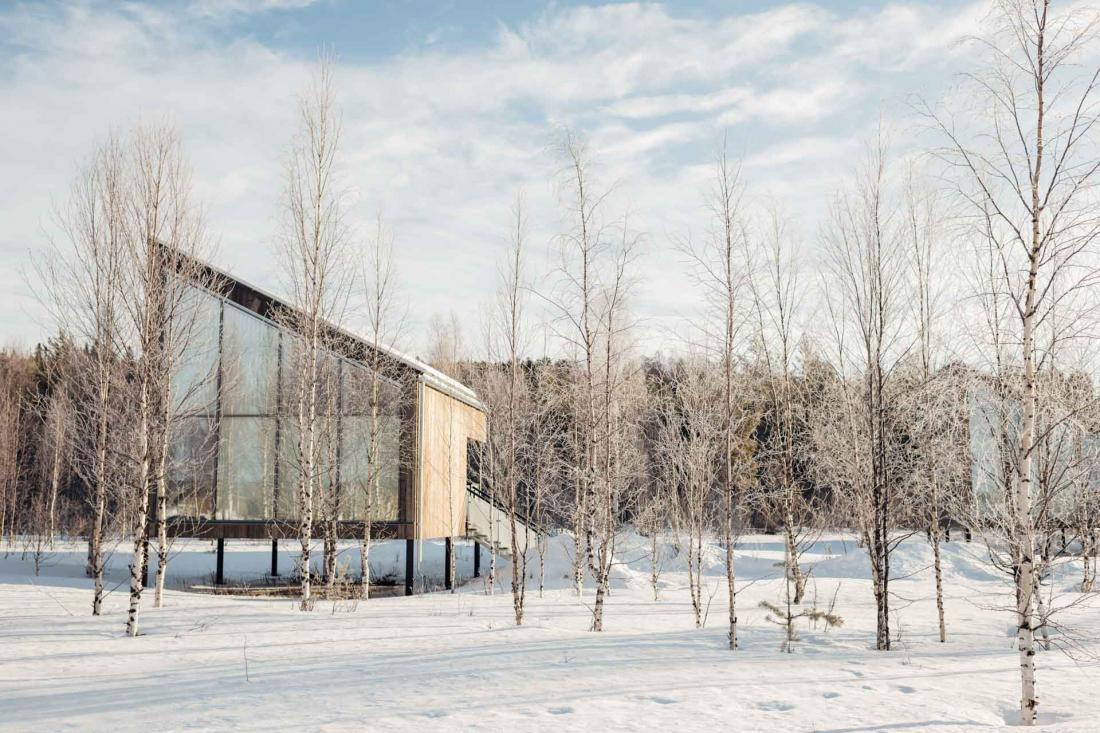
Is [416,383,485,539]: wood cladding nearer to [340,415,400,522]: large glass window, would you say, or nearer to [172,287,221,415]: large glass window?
[340,415,400,522]: large glass window

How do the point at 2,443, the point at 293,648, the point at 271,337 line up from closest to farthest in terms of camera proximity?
the point at 293,648 → the point at 271,337 → the point at 2,443

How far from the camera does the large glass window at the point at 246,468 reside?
20.8m

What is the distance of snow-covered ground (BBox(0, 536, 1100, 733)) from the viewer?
27.0ft

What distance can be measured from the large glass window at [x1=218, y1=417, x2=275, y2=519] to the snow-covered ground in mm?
2840

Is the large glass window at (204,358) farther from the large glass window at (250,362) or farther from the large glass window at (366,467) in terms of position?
the large glass window at (366,467)

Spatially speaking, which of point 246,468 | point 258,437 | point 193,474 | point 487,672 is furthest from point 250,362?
point 487,672

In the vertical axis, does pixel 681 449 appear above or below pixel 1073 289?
below

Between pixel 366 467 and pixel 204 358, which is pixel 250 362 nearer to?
pixel 204 358

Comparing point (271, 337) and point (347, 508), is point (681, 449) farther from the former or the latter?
point (271, 337)

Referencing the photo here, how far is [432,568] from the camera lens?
3142cm

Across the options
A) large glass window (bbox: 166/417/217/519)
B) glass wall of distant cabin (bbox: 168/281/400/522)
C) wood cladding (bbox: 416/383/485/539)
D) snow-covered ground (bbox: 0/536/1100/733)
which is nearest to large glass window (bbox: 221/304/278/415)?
glass wall of distant cabin (bbox: 168/281/400/522)

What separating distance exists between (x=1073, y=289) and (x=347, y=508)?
1712 cm

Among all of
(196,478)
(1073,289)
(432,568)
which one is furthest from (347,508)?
(1073,289)

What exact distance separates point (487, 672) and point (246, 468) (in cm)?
1284
